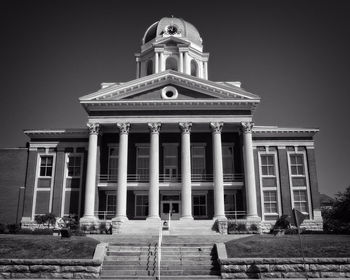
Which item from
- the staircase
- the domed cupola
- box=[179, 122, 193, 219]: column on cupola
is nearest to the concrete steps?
the staircase

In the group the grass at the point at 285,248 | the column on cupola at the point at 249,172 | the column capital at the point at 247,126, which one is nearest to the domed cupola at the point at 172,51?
the column capital at the point at 247,126

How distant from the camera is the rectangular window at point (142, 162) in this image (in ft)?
128

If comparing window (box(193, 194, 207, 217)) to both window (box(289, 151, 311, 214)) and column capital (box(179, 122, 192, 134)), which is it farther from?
window (box(289, 151, 311, 214))

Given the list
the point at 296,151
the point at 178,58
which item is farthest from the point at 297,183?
the point at 178,58

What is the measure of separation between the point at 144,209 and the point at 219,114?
1191 centimetres

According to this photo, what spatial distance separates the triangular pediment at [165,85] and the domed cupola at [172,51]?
11.2m

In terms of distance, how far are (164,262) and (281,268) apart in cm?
588

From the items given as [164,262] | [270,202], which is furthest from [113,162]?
[164,262]

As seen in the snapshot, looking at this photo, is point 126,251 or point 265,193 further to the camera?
point 265,193

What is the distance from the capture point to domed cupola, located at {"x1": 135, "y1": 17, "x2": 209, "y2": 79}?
49.5m

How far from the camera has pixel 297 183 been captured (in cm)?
4025

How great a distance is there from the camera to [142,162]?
39656mm

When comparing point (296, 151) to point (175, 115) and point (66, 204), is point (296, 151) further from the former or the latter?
point (66, 204)

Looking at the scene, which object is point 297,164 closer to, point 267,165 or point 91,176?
point 267,165
